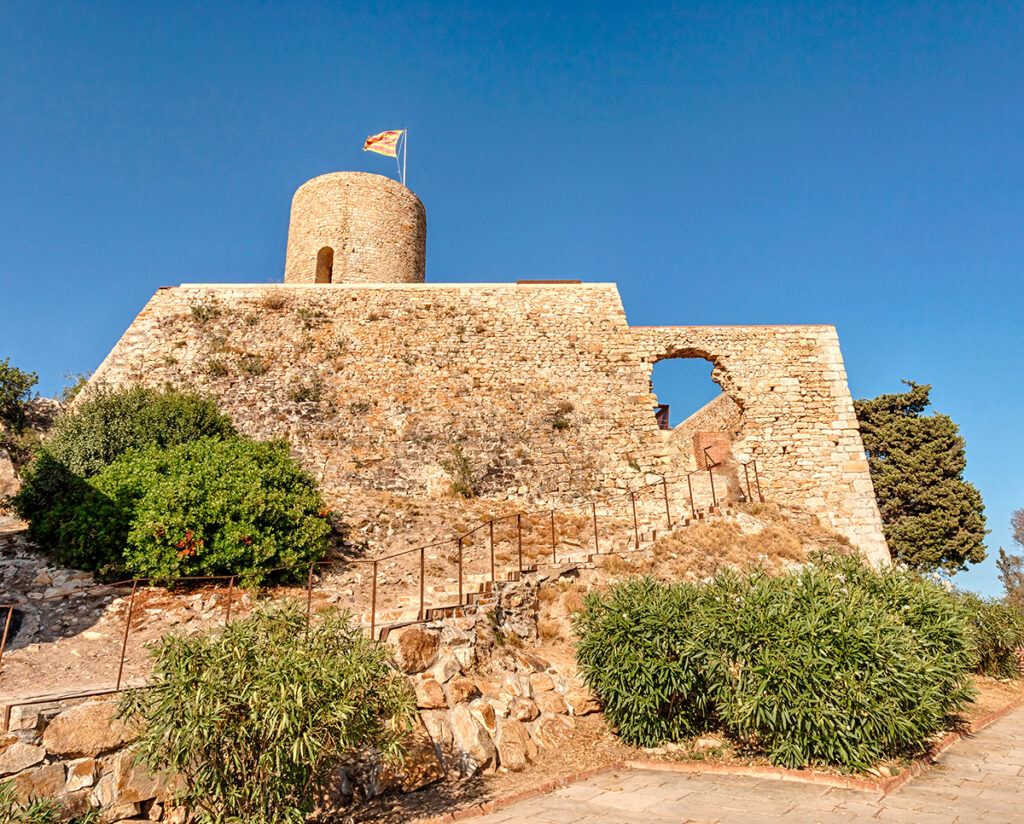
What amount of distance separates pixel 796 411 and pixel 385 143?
54.8 ft

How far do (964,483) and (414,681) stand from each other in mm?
18885

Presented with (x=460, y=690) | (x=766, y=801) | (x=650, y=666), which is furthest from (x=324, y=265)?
(x=766, y=801)

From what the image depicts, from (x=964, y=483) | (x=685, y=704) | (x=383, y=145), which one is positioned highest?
(x=383, y=145)

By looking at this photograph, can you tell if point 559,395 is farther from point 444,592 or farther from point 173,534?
point 173,534

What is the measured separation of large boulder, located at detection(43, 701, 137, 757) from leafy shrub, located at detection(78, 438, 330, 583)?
371cm

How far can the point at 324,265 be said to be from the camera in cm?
2081

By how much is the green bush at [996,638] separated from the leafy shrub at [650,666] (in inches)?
310

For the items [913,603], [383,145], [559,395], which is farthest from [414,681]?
[383,145]

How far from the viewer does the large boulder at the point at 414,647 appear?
714cm

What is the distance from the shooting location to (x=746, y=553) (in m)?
12.6

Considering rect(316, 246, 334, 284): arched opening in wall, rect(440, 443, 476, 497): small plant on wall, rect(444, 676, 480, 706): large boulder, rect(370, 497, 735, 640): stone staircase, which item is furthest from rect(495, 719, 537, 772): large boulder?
rect(316, 246, 334, 284): arched opening in wall

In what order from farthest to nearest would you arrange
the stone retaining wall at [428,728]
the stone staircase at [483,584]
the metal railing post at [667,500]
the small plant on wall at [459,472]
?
1. the small plant on wall at [459,472]
2. the metal railing post at [667,500]
3. the stone staircase at [483,584]
4. the stone retaining wall at [428,728]

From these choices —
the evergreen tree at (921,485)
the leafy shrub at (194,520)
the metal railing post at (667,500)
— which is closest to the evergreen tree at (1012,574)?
the evergreen tree at (921,485)

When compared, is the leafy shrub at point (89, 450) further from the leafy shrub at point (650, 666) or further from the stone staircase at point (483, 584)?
the leafy shrub at point (650, 666)
